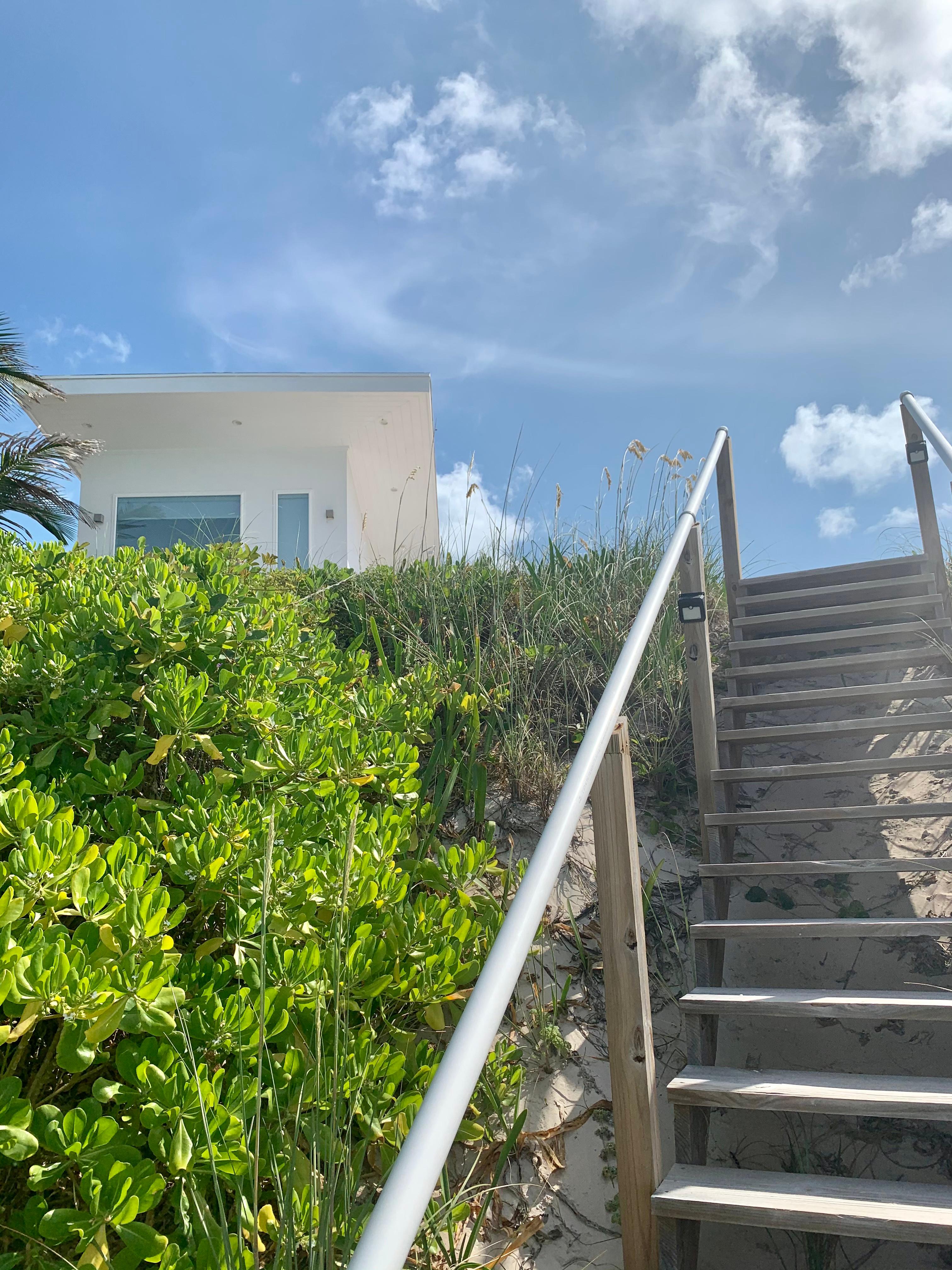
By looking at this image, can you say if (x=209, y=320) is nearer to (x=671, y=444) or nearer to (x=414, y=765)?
(x=671, y=444)

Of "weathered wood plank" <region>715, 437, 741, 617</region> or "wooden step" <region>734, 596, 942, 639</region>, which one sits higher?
"weathered wood plank" <region>715, 437, 741, 617</region>

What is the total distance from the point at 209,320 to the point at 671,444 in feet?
17.6

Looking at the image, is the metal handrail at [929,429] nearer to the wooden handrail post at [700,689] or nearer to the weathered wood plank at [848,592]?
the weathered wood plank at [848,592]

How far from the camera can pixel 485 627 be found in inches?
183

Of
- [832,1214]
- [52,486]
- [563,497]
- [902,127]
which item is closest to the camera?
[832,1214]

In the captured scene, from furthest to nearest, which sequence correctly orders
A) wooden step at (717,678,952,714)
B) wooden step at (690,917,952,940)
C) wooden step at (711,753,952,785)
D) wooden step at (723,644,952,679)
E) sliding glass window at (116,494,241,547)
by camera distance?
sliding glass window at (116,494,241,547), wooden step at (723,644,952,679), wooden step at (717,678,952,714), wooden step at (711,753,952,785), wooden step at (690,917,952,940)

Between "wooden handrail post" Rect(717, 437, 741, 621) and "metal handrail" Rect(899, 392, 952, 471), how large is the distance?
95cm

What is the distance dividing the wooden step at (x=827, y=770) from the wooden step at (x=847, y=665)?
0.66m

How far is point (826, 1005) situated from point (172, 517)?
1027 cm

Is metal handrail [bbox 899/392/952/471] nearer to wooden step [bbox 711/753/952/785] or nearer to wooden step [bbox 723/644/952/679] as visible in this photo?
wooden step [bbox 723/644/952/679]

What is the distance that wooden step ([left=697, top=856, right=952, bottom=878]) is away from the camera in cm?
258

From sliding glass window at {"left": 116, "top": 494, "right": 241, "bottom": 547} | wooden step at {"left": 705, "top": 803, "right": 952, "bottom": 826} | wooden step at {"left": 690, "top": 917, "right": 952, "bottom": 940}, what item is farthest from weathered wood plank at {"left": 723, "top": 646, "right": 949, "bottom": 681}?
sliding glass window at {"left": 116, "top": 494, "right": 241, "bottom": 547}

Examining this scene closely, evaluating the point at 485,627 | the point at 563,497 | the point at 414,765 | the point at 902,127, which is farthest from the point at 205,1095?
the point at 902,127

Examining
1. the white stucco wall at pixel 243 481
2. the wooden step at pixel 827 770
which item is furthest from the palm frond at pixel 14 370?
the wooden step at pixel 827 770
